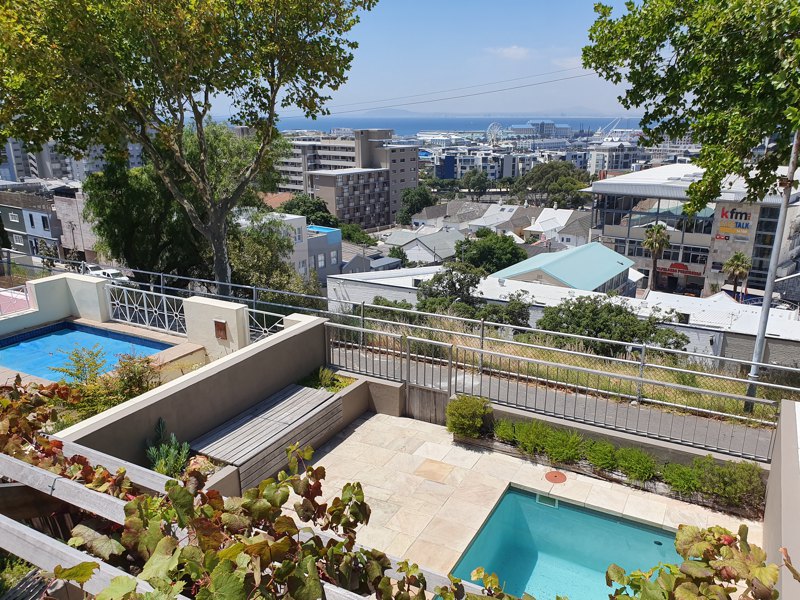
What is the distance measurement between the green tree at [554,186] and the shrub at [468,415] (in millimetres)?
112207

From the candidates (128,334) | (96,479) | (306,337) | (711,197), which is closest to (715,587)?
(96,479)

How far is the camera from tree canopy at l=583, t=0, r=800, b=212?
28.6 feet

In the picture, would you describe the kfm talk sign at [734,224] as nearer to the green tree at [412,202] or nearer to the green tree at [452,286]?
the green tree at [452,286]

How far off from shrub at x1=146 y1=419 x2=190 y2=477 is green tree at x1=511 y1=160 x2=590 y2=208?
376 feet

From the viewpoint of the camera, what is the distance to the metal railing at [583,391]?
770 cm

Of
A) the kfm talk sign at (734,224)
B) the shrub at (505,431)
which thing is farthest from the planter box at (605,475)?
the kfm talk sign at (734,224)

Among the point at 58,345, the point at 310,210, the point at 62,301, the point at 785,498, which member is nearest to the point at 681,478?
the point at 785,498

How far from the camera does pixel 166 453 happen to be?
670 centimetres

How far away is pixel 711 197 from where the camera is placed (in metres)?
10.6

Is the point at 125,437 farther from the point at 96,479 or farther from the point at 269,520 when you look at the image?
the point at 269,520

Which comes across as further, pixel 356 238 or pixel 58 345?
pixel 356 238

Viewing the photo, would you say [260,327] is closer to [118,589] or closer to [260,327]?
[260,327]

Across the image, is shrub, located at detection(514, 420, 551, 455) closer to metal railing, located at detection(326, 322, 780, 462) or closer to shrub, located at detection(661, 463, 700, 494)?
metal railing, located at detection(326, 322, 780, 462)

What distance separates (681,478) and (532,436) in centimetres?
191
